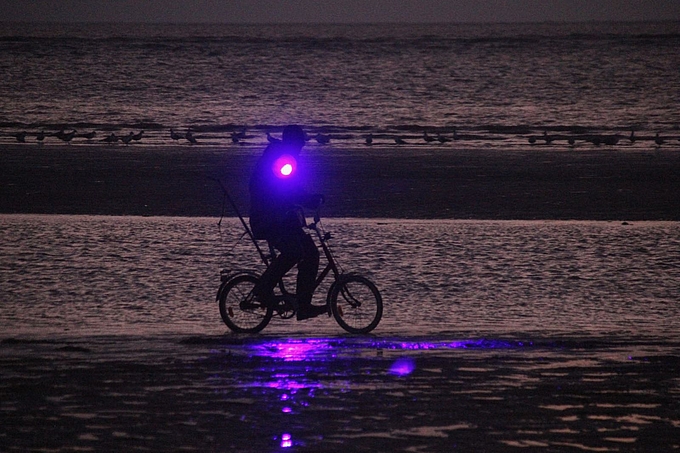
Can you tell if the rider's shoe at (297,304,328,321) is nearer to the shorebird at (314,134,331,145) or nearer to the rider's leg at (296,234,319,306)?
the rider's leg at (296,234,319,306)

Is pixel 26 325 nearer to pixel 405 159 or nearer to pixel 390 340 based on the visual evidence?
pixel 390 340

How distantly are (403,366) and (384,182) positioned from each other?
1737 centimetres

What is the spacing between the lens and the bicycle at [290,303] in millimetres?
9727

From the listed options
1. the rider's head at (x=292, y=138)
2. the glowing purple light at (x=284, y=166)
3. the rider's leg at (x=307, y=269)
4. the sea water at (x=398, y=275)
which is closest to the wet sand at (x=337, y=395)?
the rider's leg at (x=307, y=269)

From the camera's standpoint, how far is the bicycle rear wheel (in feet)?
31.9

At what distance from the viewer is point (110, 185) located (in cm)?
2391

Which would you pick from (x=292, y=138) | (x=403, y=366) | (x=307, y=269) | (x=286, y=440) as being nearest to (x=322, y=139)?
(x=307, y=269)

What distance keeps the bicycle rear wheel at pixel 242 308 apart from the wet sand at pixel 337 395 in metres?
0.50

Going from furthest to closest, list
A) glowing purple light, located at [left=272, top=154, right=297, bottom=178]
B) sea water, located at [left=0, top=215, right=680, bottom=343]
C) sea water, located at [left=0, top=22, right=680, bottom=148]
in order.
A: sea water, located at [left=0, top=22, right=680, bottom=148] → sea water, located at [left=0, top=215, right=680, bottom=343] → glowing purple light, located at [left=272, top=154, right=297, bottom=178]

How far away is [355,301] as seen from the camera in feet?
32.0

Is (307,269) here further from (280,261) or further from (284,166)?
(284,166)

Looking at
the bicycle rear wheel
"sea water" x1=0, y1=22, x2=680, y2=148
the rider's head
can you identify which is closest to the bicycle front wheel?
the bicycle rear wheel

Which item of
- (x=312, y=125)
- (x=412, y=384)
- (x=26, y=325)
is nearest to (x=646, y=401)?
(x=412, y=384)

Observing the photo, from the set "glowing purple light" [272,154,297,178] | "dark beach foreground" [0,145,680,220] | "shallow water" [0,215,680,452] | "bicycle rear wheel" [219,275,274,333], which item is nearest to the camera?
"shallow water" [0,215,680,452]
